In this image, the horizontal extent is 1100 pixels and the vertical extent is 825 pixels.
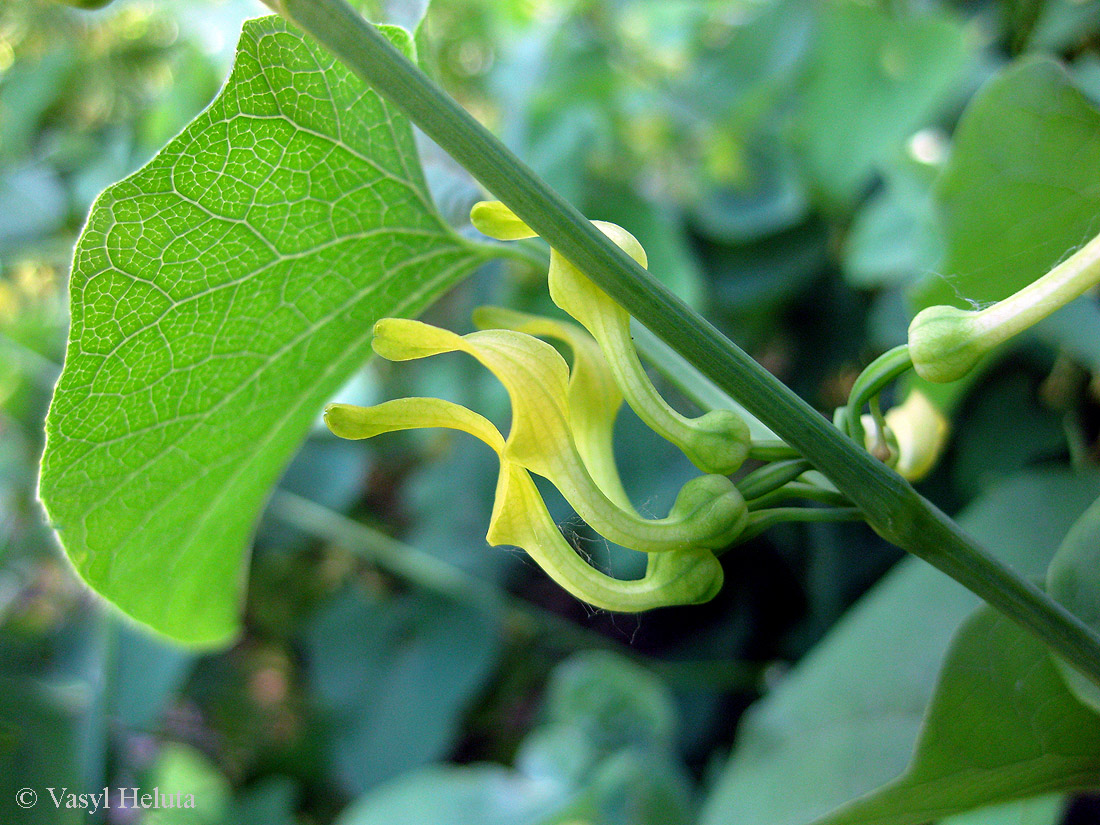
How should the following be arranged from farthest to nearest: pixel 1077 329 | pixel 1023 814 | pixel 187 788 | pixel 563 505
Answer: pixel 187 788
pixel 563 505
pixel 1077 329
pixel 1023 814

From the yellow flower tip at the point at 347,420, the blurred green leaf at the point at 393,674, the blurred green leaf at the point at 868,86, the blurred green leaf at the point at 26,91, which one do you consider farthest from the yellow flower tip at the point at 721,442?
the blurred green leaf at the point at 26,91

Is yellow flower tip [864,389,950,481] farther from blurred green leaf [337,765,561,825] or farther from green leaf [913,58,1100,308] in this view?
blurred green leaf [337,765,561,825]

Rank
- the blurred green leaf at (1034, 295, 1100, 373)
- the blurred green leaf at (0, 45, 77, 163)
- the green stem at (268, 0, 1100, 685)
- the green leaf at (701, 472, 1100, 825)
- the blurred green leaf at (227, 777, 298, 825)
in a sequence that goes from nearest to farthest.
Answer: the green stem at (268, 0, 1100, 685) < the green leaf at (701, 472, 1100, 825) < the blurred green leaf at (1034, 295, 1100, 373) < the blurred green leaf at (227, 777, 298, 825) < the blurred green leaf at (0, 45, 77, 163)

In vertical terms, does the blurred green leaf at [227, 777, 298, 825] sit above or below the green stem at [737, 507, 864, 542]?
below

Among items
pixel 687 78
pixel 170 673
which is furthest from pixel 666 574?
pixel 687 78

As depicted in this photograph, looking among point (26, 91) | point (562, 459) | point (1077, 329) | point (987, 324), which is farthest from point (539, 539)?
point (26, 91)

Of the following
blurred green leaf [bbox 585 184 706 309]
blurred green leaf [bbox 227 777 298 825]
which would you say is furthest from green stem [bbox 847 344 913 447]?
blurred green leaf [bbox 227 777 298 825]

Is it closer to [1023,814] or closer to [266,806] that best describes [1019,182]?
[1023,814]
